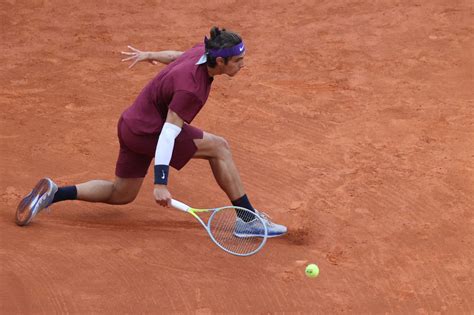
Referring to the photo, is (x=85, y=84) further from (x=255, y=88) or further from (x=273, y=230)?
(x=273, y=230)

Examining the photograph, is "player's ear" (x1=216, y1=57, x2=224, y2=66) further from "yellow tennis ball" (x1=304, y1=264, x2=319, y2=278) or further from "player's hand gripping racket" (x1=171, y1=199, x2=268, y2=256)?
"yellow tennis ball" (x1=304, y1=264, x2=319, y2=278)

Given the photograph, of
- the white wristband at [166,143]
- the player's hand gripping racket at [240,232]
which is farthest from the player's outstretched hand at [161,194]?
the player's hand gripping racket at [240,232]

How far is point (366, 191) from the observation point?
7539mm

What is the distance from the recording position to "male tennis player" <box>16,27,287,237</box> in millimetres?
6172

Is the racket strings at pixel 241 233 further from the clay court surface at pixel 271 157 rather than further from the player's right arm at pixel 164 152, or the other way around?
the player's right arm at pixel 164 152

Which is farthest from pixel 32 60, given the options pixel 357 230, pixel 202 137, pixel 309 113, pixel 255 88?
pixel 357 230

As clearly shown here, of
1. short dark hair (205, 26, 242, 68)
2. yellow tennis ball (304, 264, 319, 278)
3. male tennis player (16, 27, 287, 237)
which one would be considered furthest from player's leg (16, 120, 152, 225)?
yellow tennis ball (304, 264, 319, 278)

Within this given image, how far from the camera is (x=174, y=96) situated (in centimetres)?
618

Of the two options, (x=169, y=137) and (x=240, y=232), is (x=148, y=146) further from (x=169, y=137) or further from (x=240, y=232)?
(x=240, y=232)

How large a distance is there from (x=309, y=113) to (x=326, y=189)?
1557 mm

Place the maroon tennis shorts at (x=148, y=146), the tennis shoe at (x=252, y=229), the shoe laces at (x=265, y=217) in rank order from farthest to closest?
the shoe laces at (x=265, y=217) < the tennis shoe at (x=252, y=229) < the maroon tennis shorts at (x=148, y=146)

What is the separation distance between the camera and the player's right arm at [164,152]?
242 inches

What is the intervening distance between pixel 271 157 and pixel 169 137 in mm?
2146

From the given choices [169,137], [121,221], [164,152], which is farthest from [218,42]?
[121,221]
